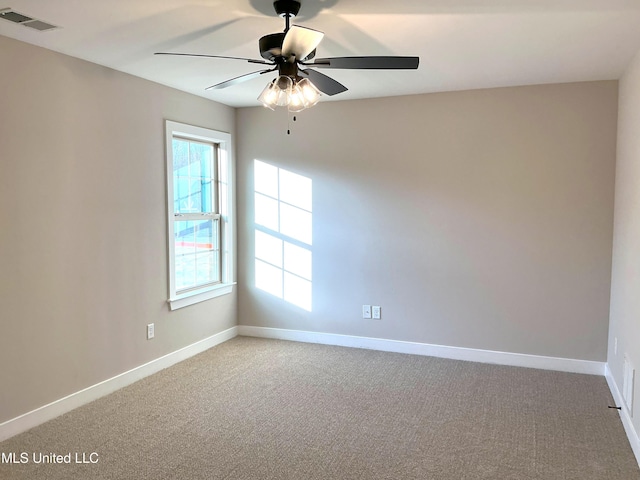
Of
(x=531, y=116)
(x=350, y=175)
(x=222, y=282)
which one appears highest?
(x=531, y=116)

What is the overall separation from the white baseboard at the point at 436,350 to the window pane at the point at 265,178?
1.43 m

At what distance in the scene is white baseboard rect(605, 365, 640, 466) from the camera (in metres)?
2.74

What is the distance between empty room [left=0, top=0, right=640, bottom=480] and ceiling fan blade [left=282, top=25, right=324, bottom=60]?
12 millimetres

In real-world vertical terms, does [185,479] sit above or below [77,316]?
below

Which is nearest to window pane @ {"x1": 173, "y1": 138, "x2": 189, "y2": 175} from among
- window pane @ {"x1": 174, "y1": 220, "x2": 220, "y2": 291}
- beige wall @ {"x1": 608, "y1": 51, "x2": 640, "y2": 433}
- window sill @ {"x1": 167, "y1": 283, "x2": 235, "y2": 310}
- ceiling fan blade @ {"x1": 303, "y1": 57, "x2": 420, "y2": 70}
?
window pane @ {"x1": 174, "y1": 220, "x2": 220, "y2": 291}

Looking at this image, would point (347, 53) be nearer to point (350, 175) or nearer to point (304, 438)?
point (350, 175)

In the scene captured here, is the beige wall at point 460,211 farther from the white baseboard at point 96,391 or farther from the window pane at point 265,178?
the white baseboard at point 96,391

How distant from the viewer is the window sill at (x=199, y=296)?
430 cm

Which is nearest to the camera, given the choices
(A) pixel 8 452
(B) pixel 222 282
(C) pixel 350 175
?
(A) pixel 8 452

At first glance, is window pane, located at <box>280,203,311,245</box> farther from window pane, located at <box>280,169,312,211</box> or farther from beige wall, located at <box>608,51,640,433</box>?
beige wall, located at <box>608,51,640,433</box>

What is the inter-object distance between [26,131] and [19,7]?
2.62ft

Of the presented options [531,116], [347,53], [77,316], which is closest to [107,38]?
[347,53]

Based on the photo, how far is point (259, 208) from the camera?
510cm

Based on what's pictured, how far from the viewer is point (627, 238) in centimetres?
331
